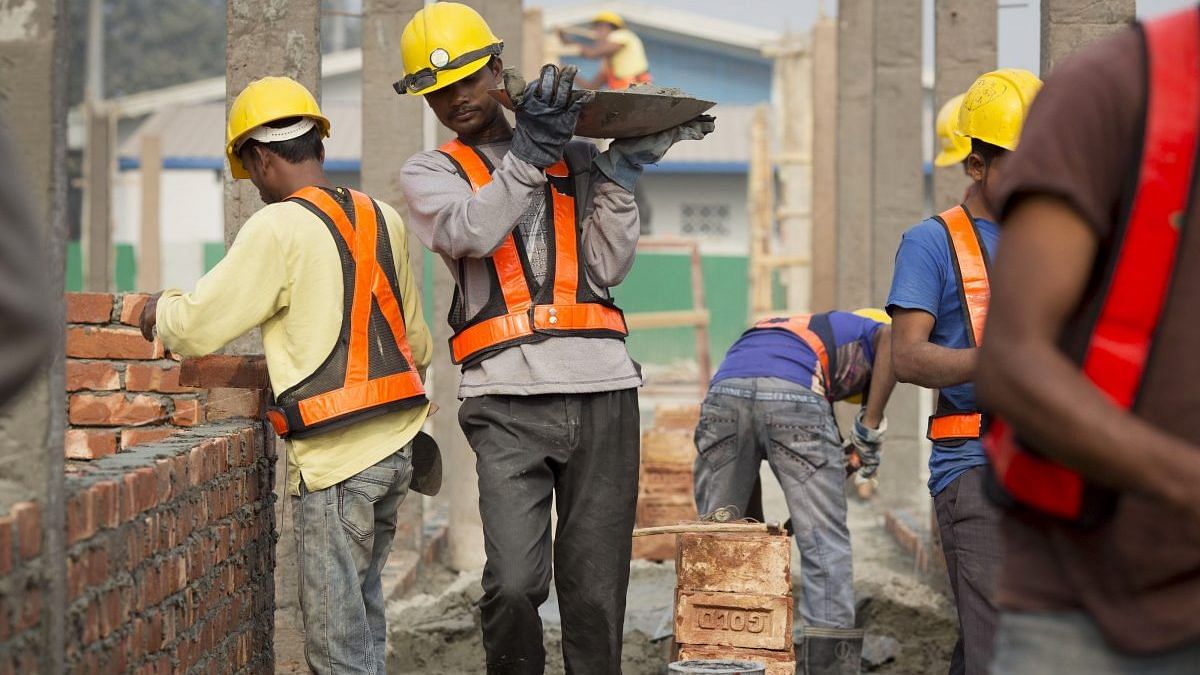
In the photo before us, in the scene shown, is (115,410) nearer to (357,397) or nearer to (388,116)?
(357,397)

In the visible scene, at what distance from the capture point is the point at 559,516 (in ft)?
15.8

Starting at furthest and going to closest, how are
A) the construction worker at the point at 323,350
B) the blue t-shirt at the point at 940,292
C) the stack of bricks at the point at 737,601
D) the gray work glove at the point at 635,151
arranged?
the stack of bricks at the point at 737,601 → the gray work glove at the point at 635,151 → the construction worker at the point at 323,350 → the blue t-shirt at the point at 940,292

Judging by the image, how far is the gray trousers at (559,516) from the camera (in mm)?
4602

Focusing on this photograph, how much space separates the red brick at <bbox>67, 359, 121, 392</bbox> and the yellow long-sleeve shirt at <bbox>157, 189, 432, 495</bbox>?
0.81 meters

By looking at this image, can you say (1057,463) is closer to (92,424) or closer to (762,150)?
(92,424)

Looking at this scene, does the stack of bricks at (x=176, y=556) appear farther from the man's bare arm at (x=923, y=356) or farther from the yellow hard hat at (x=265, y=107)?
the man's bare arm at (x=923, y=356)

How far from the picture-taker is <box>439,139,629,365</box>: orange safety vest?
4629mm

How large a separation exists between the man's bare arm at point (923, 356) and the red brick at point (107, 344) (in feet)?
8.27

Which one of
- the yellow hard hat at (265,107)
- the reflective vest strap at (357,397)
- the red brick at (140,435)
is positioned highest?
the yellow hard hat at (265,107)

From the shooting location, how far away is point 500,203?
4.38m

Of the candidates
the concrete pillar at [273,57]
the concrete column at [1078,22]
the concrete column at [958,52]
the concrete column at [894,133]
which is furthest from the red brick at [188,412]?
the concrete column at [894,133]

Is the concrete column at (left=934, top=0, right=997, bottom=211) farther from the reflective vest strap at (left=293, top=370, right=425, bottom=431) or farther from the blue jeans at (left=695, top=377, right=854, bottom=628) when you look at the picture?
the reflective vest strap at (left=293, top=370, right=425, bottom=431)

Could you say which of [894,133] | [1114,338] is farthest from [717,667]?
[894,133]

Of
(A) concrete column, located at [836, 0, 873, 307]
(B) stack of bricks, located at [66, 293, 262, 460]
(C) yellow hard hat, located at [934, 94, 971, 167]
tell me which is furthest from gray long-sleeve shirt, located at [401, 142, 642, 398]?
(A) concrete column, located at [836, 0, 873, 307]
